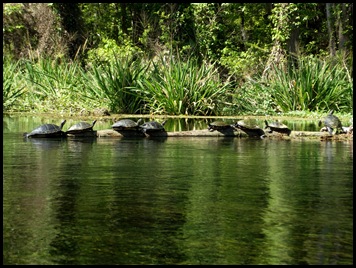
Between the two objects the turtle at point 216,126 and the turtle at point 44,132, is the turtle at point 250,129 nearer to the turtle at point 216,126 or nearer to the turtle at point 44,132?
the turtle at point 216,126

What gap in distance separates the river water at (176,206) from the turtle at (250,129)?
3125 mm

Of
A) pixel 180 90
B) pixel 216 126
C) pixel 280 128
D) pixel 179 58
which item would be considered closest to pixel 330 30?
pixel 179 58

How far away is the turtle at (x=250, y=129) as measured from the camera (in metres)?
19.0

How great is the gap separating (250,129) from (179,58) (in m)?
6.89

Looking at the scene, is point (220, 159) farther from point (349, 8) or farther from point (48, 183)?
point (349, 8)

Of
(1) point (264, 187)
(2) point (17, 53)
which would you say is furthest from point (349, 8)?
(1) point (264, 187)

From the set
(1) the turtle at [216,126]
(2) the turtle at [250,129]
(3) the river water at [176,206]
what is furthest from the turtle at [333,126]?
(3) the river water at [176,206]

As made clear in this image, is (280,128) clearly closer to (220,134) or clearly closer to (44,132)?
(220,134)

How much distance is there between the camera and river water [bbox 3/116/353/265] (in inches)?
296

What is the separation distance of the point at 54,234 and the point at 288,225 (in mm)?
2263

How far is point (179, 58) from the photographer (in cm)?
2550

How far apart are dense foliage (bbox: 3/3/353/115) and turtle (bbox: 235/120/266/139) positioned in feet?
18.0

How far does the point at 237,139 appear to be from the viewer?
18891 millimetres

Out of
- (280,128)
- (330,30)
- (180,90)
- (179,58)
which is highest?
(330,30)
